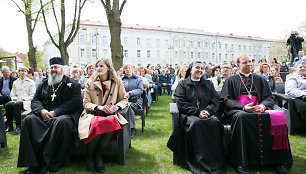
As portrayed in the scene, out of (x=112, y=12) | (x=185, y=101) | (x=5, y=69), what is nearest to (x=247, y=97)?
(x=185, y=101)

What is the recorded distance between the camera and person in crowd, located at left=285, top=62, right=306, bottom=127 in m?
5.13

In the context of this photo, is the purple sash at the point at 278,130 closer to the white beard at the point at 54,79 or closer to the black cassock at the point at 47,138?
the black cassock at the point at 47,138

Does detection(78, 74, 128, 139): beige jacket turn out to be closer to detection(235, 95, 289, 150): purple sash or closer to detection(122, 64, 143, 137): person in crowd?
detection(122, 64, 143, 137): person in crowd

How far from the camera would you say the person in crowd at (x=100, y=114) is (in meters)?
3.77

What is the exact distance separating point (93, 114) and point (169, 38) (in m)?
54.8

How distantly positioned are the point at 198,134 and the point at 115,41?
26.7ft

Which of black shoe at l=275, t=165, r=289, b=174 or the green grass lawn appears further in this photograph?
the green grass lawn

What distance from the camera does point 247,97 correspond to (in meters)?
4.38

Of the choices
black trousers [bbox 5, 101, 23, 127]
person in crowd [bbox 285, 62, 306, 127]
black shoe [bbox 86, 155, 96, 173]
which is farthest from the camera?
black trousers [bbox 5, 101, 23, 127]

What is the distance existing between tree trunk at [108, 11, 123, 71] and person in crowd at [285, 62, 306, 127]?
728 cm

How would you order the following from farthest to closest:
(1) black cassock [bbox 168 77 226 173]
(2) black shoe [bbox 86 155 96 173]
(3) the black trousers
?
(3) the black trousers < (2) black shoe [bbox 86 155 96 173] < (1) black cassock [bbox 168 77 226 173]

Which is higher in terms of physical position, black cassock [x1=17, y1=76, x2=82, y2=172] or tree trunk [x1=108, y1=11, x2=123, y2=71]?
tree trunk [x1=108, y1=11, x2=123, y2=71]

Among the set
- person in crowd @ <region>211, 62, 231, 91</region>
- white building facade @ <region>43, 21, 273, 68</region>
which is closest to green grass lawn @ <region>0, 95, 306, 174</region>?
person in crowd @ <region>211, 62, 231, 91</region>

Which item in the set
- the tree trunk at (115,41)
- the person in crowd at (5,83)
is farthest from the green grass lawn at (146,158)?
the tree trunk at (115,41)
